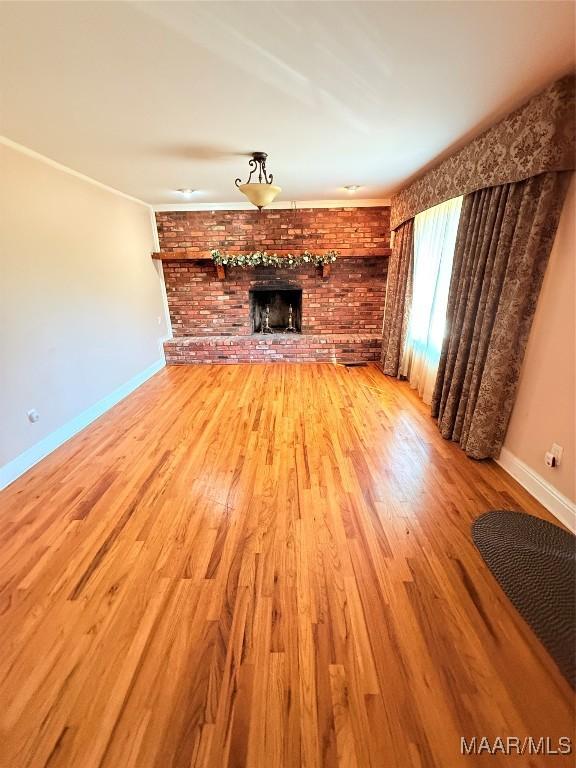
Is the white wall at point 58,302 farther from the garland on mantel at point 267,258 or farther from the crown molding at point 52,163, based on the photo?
the garland on mantel at point 267,258

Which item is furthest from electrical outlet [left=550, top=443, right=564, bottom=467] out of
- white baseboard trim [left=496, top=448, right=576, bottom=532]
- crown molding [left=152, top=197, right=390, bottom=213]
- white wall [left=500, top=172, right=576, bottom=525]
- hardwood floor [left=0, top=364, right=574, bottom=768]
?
crown molding [left=152, top=197, right=390, bottom=213]

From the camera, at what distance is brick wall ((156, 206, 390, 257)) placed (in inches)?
174

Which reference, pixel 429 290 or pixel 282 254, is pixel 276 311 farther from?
pixel 429 290

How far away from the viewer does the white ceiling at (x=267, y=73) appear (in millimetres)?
1096

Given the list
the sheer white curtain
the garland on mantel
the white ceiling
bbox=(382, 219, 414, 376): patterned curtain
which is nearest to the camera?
the white ceiling

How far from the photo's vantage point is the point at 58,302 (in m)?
2.60

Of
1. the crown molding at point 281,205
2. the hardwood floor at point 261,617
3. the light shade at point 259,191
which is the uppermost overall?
the crown molding at point 281,205

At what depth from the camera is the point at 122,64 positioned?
4.37ft

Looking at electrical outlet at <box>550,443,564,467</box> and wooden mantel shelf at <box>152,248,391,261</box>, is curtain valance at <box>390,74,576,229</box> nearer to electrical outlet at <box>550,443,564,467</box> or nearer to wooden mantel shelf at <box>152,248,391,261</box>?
electrical outlet at <box>550,443,564,467</box>

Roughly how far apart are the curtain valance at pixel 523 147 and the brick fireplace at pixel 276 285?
2.08 metres

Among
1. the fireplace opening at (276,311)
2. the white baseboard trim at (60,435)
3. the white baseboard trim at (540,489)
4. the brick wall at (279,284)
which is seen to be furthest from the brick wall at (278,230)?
the white baseboard trim at (540,489)

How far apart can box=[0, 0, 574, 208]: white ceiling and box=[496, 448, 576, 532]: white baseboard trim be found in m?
2.11

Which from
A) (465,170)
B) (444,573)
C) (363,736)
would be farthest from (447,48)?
(363,736)

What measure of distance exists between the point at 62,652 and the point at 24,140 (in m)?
3.07
